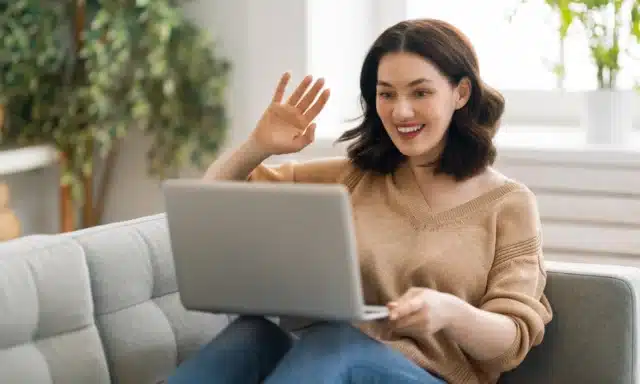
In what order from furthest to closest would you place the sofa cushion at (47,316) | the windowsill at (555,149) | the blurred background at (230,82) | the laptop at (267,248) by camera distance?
the blurred background at (230,82) → the windowsill at (555,149) → the sofa cushion at (47,316) → the laptop at (267,248)

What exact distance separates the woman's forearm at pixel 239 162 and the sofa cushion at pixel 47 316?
288 mm

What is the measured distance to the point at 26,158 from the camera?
296 cm

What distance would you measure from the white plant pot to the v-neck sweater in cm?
100

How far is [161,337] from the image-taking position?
178 centimetres

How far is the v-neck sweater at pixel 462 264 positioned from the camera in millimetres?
1687

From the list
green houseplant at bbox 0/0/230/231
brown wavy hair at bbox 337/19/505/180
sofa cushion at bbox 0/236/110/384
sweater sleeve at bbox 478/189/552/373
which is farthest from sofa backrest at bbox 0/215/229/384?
green houseplant at bbox 0/0/230/231

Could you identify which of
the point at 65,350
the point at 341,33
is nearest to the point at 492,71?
the point at 341,33

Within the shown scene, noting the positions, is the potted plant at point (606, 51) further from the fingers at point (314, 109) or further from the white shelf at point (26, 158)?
the white shelf at point (26, 158)

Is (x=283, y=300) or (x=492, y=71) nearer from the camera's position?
(x=283, y=300)

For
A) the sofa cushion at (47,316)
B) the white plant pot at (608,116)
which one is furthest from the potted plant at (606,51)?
the sofa cushion at (47,316)

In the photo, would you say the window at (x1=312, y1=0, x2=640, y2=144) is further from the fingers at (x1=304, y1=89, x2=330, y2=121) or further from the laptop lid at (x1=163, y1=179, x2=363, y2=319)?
the laptop lid at (x1=163, y1=179, x2=363, y2=319)

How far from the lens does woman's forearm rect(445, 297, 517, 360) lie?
1.58 m

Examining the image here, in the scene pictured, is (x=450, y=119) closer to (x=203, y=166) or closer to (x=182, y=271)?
(x=182, y=271)

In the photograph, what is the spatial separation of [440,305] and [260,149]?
474mm
